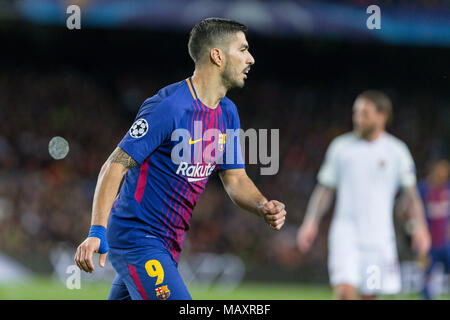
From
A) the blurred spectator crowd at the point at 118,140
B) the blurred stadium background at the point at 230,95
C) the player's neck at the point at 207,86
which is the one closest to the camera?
the player's neck at the point at 207,86

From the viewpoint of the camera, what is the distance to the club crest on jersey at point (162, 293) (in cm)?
411

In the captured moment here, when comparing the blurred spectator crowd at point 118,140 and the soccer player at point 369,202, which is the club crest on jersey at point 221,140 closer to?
the soccer player at point 369,202

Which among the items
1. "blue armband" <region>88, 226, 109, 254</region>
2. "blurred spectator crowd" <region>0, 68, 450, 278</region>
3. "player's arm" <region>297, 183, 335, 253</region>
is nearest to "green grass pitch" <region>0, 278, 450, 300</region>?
"blurred spectator crowd" <region>0, 68, 450, 278</region>

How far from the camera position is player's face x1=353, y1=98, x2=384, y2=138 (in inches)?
289

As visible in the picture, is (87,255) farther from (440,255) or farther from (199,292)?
(199,292)

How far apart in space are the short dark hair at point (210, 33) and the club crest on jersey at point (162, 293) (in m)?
1.46

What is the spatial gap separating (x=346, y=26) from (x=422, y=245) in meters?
12.7

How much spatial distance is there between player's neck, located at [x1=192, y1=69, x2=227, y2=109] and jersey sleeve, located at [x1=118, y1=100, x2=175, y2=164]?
35 centimetres

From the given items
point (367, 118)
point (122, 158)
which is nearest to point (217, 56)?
point (122, 158)

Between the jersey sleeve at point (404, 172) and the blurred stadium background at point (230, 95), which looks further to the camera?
the blurred stadium background at point (230, 95)

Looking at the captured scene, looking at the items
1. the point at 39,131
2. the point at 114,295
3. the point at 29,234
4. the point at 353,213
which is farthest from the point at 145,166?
the point at 39,131

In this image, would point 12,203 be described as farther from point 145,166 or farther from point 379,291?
point 145,166

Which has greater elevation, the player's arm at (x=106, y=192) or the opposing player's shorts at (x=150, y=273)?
the player's arm at (x=106, y=192)

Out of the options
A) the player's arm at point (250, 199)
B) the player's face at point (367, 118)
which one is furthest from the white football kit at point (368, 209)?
the player's arm at point (250, 199)
